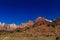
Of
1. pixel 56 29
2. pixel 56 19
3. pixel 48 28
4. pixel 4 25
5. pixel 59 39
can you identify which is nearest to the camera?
pixel 59 39

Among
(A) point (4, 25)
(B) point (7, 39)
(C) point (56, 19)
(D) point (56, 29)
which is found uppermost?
(A) point (4, 25)

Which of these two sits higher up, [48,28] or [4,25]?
[4,25]

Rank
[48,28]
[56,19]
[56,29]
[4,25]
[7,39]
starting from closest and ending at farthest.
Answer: [7,39] < [56,29] < [48,28] < [56,19] < [4,25]

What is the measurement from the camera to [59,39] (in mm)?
21797

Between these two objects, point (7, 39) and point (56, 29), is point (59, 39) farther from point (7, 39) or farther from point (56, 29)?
point (56, 29)

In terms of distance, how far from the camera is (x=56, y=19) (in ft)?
257

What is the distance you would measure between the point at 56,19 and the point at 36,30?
66.0ft

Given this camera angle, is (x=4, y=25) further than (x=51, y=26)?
Yes

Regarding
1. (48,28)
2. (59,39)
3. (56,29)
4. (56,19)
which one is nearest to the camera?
(59,39)

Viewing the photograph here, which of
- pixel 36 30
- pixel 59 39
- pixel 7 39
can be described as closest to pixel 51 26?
pixel 36 30

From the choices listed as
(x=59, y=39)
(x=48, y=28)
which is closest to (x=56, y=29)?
(x=48, y=28)

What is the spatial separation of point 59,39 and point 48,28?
42.8 m

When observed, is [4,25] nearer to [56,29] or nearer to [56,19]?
[56,19]

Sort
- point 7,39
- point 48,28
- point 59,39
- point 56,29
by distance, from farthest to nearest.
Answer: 1. point 48,28
2. point 56,29
3. point 59,39
4. point 7,39
